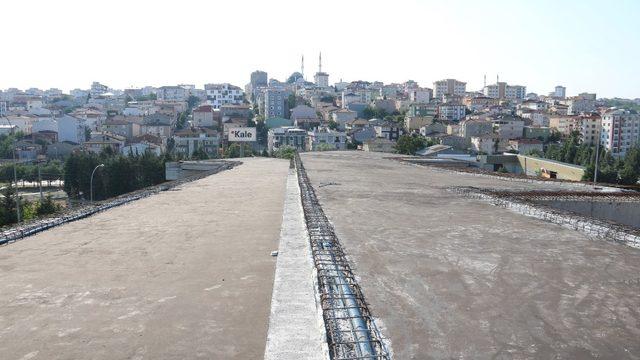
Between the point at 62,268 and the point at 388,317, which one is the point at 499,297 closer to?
the point at 388,317

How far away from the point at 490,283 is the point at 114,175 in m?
30.8

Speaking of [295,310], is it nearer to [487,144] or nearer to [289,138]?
[289,138]

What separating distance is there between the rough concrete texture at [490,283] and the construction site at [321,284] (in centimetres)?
2

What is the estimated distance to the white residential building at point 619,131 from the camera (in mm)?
60875

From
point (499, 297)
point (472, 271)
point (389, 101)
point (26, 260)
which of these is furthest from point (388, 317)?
point (389, 101)

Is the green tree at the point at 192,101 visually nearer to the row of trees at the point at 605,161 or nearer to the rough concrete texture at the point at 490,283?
the row of trees at the point at 605,161

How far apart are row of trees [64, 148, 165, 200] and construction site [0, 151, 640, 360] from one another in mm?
23408

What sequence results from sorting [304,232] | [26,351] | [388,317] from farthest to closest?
[304,232] < [388,317] < [26,351]

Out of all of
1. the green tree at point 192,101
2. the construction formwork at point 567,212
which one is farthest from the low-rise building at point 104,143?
the green tree at point 192,101

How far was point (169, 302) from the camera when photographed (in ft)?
16.7

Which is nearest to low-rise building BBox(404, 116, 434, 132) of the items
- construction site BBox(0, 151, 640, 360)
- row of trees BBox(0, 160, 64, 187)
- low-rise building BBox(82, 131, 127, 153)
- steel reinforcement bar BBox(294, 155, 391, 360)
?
low-rise building BBox(82, 131, 127, 153)

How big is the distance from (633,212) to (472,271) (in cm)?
743

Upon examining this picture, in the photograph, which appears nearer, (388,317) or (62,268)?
(388,317)

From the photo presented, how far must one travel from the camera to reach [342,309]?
186 inches
